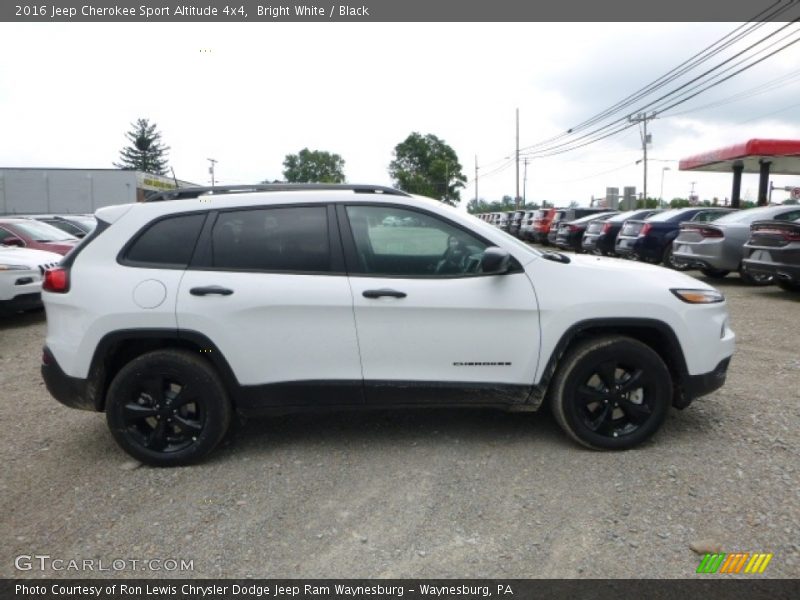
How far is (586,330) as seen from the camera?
12.1 feet

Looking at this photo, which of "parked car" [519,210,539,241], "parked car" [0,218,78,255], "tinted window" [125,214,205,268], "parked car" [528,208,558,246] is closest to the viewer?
"tinted window" [125,214,205,268]

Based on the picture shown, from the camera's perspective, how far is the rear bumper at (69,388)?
358cm

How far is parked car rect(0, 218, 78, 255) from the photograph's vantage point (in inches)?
451

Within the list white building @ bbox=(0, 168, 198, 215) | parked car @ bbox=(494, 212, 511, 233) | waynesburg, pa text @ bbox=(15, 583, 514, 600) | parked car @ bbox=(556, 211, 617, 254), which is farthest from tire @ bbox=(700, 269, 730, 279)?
white building @ bbox=(0, 168, 198, 215)

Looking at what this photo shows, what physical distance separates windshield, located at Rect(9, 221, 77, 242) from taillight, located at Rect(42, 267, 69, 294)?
371 inches

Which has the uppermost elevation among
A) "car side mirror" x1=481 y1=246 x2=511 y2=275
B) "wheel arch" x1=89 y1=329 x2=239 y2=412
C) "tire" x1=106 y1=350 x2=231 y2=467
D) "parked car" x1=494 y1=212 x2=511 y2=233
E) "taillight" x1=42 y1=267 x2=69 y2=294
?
"parked car" x1=494 y1=212 x2=511 y2=233

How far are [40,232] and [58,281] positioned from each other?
32.8ft

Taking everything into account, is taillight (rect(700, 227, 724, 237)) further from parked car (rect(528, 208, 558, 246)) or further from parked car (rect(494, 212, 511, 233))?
parked car (rect(494, 212, 511, 233))

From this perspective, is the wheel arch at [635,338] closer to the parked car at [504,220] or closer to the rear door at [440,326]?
the rear door at [440,326]

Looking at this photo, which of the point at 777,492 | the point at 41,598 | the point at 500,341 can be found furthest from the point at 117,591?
the point at 777,492

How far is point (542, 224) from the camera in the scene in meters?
24.1

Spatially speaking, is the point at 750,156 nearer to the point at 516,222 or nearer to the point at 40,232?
the point at 516,222

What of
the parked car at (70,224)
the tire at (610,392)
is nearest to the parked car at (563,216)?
the parked car at (70,224)

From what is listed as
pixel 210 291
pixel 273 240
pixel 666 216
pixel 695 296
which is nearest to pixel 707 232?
pixel 666 216
